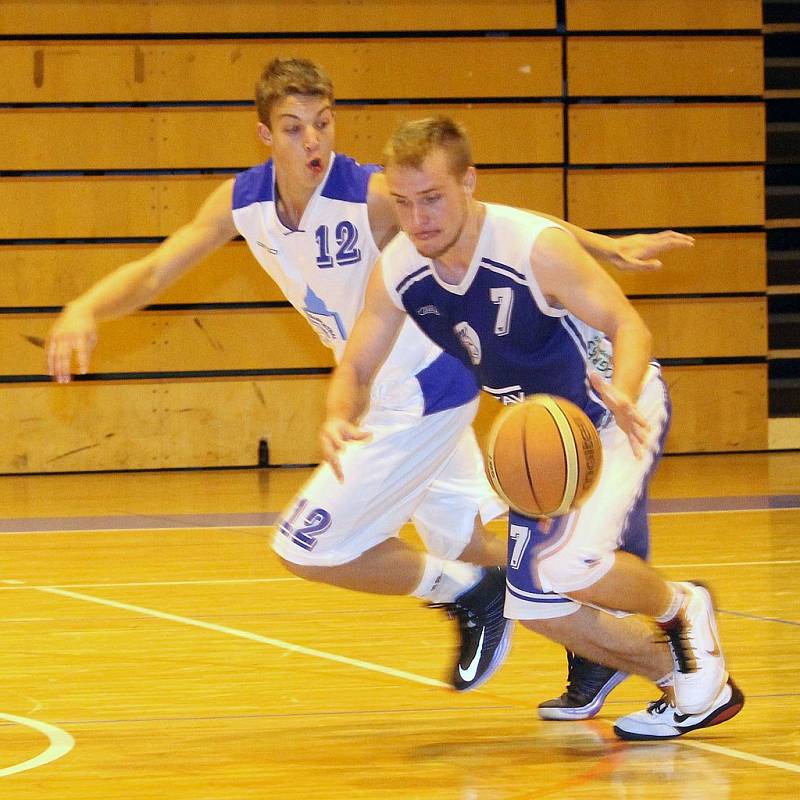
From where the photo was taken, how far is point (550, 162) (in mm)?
9672

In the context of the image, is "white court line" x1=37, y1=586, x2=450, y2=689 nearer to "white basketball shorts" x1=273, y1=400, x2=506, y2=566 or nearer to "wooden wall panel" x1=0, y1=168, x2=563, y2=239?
"white basketball shorts" x1=273, y1=400, x2=506, y2=566

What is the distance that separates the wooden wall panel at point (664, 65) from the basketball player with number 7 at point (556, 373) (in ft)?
21.7

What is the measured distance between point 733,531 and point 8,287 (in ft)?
17.2

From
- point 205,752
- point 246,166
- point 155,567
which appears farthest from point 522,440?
point 246,166

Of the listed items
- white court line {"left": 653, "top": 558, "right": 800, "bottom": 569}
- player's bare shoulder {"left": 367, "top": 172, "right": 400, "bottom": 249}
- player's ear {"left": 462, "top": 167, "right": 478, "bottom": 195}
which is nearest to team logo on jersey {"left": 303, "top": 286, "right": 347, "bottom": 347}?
player's bare shoulder {"left": 367, "top": 172, "right": 400, "bottom": 249}

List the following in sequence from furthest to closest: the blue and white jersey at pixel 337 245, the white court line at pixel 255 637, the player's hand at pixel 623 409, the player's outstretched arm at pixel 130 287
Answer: the white court line at pixel 255 637 → the blue and white jersey at pixel 337 245 → the player's outstretched arm at pixel 130 287 → the player's hand at pixel 623 409

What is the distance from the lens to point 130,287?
12.3ft

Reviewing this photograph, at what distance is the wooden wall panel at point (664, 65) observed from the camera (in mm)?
9633

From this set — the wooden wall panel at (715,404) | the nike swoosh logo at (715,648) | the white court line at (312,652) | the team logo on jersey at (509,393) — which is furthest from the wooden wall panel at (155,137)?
the nike swoosh logo at (715,648)

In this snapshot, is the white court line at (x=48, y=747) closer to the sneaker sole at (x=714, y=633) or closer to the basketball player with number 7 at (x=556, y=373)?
the basketball player with number 7 at (x=556, y=373)

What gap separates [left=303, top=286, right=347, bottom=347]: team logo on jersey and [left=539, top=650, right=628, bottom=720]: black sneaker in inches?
48.1

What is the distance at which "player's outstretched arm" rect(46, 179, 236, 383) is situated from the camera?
342 centimetres

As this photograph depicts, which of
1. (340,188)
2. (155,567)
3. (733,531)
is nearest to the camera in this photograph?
(340,188)

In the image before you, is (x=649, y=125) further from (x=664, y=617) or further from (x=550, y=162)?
(x=664, y=617)
